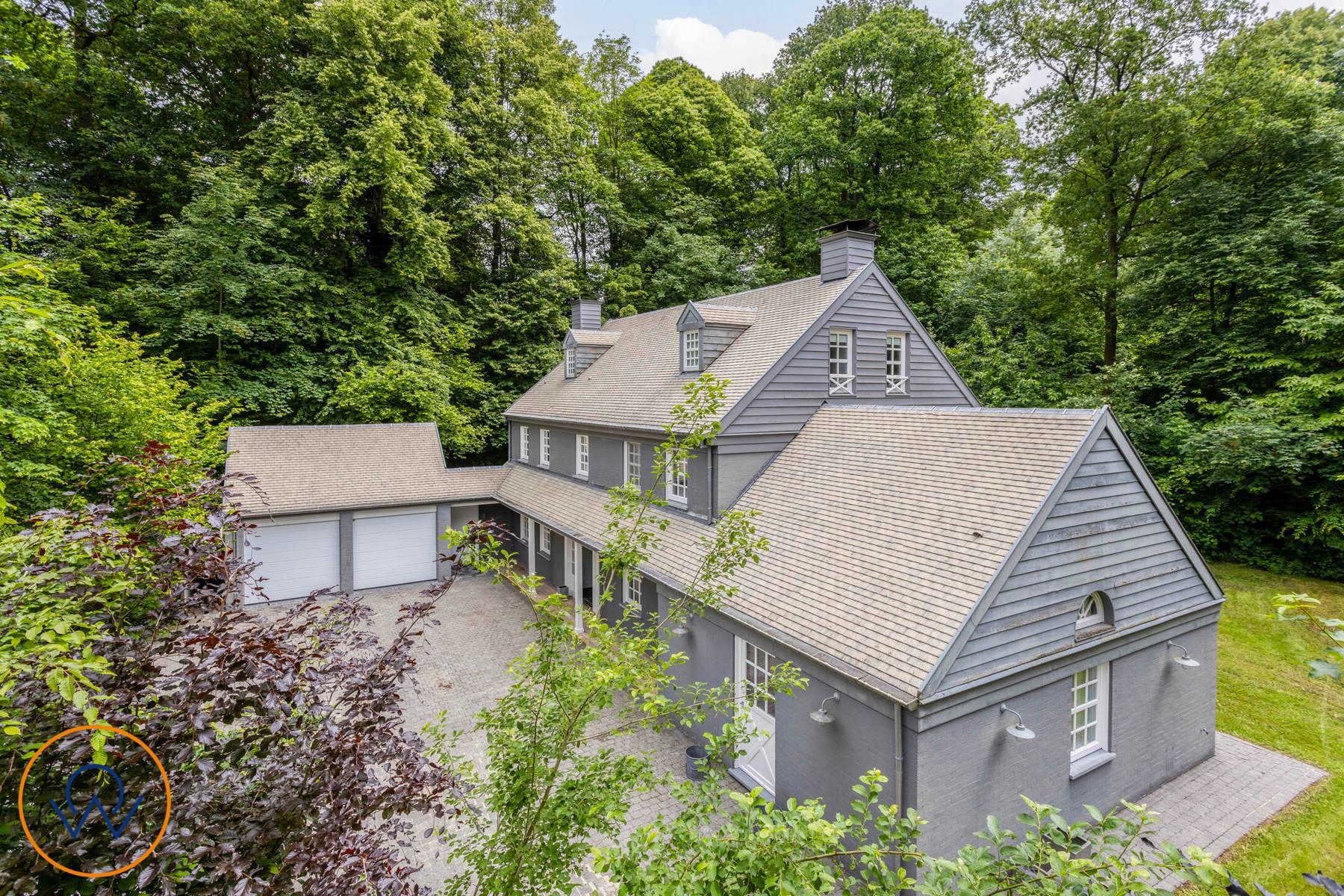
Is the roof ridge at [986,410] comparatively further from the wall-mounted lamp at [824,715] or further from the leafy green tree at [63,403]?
the leafy green tree at [63,403]

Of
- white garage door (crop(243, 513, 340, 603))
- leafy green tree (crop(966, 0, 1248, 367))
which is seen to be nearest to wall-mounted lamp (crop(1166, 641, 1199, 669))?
leafy green tree (crop(966, 0, 1248, 367))

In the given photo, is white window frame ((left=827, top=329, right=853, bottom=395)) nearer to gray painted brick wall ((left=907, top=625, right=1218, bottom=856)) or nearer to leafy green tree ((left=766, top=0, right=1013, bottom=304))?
gray painted brick wall ((left=907, top=625, right=1218, bottom=856))

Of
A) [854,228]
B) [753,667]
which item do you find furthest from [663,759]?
[854,228]

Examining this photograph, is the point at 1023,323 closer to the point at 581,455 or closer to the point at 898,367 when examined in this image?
the point at 898,367

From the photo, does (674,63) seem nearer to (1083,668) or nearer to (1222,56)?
(1222,56)

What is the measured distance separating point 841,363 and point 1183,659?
7.78 meters

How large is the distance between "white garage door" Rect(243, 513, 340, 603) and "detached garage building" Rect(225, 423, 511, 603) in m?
0.02

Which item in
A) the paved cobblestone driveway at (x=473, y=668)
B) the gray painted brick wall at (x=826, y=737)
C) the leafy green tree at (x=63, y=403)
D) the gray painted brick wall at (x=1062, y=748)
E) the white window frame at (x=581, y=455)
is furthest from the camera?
the white window frame at (x=581, y=455)

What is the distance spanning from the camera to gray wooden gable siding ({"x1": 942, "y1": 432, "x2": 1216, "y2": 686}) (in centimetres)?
684

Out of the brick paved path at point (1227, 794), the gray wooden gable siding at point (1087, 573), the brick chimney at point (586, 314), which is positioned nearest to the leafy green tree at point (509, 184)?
the brick chimney at point (586, 314)

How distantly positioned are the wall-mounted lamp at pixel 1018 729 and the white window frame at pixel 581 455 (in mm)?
12074

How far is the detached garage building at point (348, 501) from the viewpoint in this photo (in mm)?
16453

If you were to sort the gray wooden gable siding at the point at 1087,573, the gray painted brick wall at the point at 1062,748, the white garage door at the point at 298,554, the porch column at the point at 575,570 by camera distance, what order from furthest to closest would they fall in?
the white garage door at the point at 298,554 → the porch column at the point at 575,570 → the gray wooden gable siding at the point at 1087,573 → the gray painted brick wall at the point at 1062,748

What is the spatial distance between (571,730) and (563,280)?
24.3 metres
